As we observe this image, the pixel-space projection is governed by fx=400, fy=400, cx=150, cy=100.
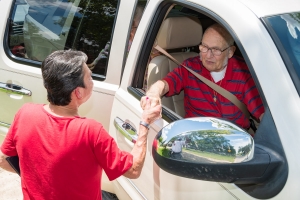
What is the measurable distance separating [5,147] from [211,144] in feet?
3.39

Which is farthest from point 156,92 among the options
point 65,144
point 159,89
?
point 65,144

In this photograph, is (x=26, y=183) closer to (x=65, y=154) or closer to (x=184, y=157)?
(x=65, y=154)

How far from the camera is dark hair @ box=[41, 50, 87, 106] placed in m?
1.67

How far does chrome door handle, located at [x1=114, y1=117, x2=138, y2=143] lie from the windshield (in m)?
0.93

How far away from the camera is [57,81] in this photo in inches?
65.7

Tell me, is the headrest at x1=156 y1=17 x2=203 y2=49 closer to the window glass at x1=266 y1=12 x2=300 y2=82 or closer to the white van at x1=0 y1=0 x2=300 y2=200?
the white van at x1=0 y1=0 x2=300 y2=200

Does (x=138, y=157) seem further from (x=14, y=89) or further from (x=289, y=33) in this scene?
(x=14, y=89)

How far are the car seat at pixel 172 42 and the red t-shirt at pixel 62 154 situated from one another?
0.83 meters

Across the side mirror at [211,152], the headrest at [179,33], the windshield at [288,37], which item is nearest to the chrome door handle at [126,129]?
the headrest at [179,33]

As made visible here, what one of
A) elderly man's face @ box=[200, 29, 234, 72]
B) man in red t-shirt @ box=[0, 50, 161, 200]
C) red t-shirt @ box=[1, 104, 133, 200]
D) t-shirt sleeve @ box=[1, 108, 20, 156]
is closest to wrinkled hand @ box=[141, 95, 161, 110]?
man in red t-shirt @ box=[0, 50, 161, 200]

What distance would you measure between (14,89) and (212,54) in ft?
4.87

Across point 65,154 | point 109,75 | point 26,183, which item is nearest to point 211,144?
point 65,154

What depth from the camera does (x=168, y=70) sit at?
265 cm

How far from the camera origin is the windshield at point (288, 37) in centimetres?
141
